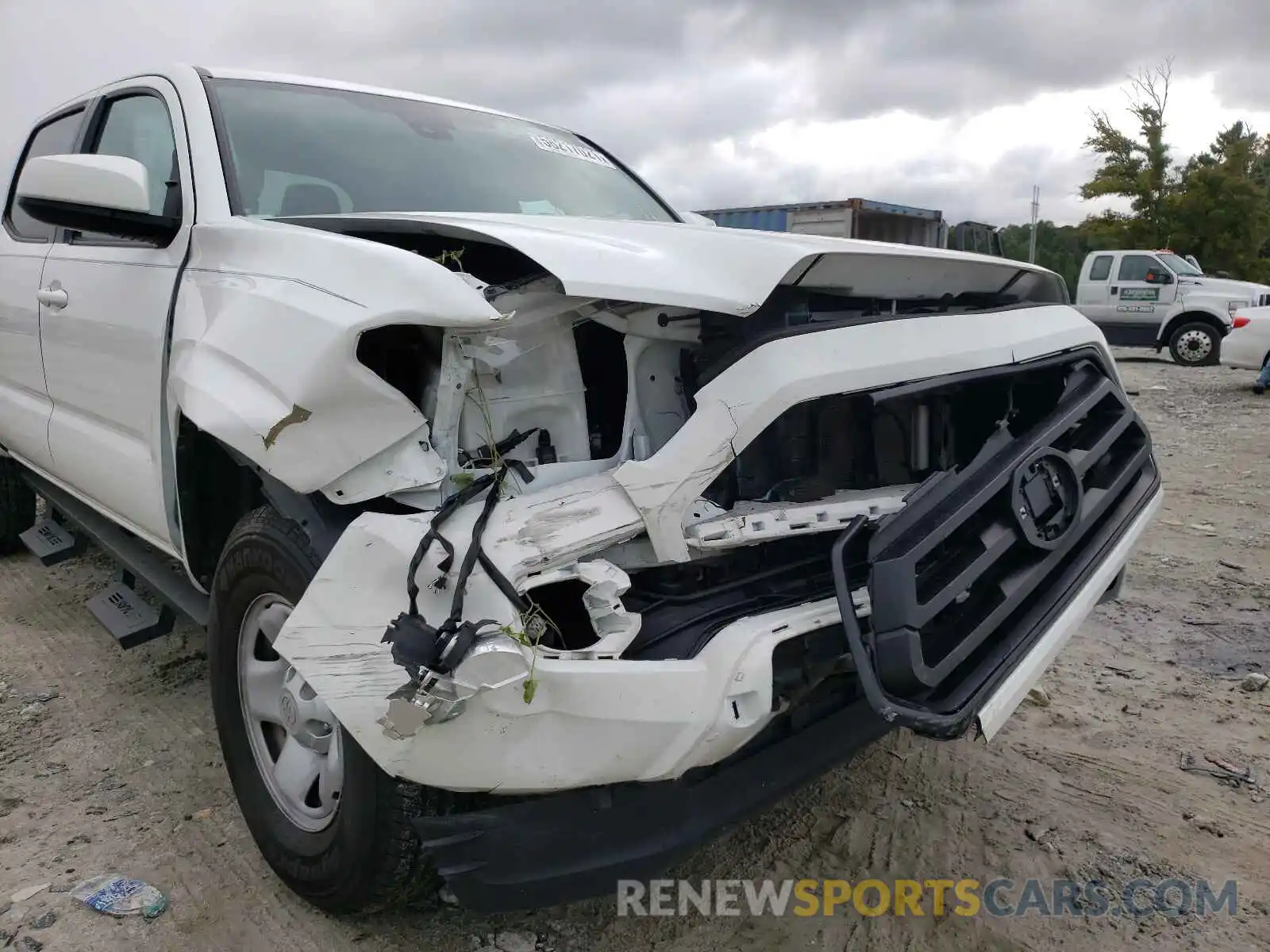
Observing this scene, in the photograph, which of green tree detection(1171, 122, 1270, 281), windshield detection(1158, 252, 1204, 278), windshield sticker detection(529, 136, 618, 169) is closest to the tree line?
green tree detection(1171, 122, 1270, 281)

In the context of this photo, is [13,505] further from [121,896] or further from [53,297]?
[121,896]

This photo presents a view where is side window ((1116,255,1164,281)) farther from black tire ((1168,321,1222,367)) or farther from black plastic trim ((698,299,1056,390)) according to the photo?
black plastic trim ((698,299,1056,390))

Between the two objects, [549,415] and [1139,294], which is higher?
[549,415]

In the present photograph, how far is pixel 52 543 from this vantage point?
13.8 ft

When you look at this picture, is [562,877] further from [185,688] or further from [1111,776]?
[185,688]

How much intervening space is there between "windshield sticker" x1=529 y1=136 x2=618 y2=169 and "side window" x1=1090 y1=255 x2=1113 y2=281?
14.5 meters

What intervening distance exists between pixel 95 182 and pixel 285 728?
1.44 m

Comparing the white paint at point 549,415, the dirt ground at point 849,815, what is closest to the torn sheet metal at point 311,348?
the white paint at point 549,415

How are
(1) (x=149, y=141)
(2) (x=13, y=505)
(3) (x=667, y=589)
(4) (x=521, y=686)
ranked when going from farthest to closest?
(2) (x=13, y=505), (1) (x=149, y=141), (3) (x=667, y=589), (4) (x=521, y=686)

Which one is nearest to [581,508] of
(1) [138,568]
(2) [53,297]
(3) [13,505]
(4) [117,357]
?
(4) [117,357]

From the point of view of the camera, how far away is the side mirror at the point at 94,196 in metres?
2.37

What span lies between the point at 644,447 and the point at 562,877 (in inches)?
32.3

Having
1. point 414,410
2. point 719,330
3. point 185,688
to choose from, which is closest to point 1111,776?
point 719,330

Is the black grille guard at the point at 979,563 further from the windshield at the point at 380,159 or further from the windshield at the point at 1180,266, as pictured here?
the windshield at the point at 1180,266
